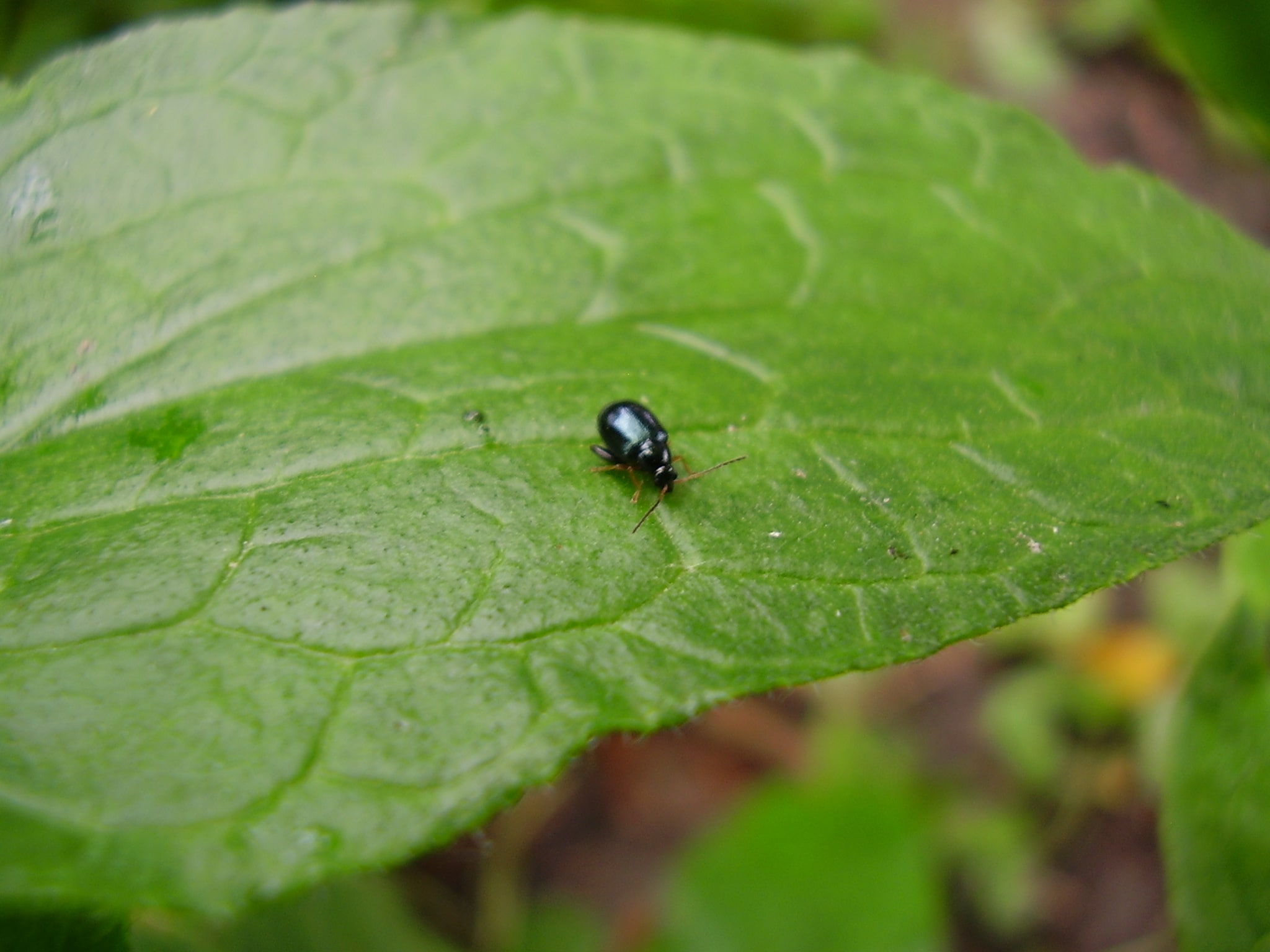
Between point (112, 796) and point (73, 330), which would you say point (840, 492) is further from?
point (73, 330)

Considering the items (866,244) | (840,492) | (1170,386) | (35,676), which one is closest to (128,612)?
(35,676)

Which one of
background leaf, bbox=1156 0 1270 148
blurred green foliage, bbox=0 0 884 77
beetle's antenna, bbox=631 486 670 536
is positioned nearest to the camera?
beetle's antenna, bbox=631 486 670 536

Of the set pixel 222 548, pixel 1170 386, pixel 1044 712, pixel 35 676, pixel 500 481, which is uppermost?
pixel 1170 386

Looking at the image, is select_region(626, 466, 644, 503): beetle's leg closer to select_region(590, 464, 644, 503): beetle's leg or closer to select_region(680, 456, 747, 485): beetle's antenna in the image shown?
select_region(590, 464, 644, 503): beetle's leg

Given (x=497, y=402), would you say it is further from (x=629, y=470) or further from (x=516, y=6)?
(x=516, y=6)

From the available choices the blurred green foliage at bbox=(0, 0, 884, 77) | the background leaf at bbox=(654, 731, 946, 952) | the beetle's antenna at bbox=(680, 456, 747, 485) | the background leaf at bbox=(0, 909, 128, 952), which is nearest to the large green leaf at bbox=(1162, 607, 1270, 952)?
the background leaf at bbox=(654, 731, 946, 952)

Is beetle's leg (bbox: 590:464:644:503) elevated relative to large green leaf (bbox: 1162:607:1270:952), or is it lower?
elevated
